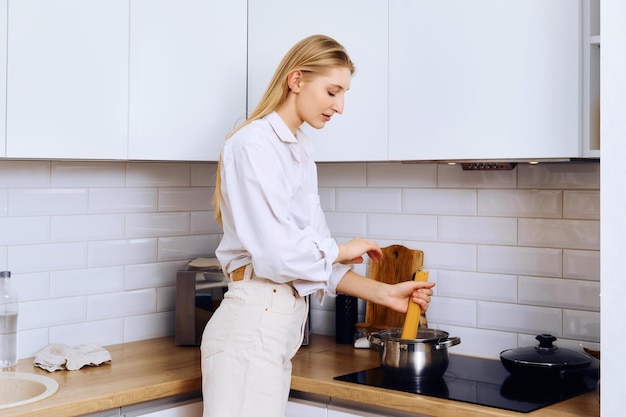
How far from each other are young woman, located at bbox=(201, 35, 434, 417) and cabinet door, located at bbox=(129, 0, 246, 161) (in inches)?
18.1

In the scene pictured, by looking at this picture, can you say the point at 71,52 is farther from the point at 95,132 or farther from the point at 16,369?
the point at 16,369

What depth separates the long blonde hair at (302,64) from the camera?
2.31 metres

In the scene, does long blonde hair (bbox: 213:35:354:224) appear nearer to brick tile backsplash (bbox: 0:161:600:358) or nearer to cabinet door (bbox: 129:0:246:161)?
cabinet door (bbox: 129:0:246:161)

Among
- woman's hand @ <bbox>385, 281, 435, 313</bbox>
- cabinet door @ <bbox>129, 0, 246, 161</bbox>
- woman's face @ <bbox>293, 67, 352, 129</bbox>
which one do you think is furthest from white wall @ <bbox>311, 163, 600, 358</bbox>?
woman's face @ <bbox>293, 67, 352, 129</bbox>

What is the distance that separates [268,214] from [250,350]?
372 millimetres

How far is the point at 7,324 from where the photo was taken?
265 cm

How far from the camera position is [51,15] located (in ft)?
7.91

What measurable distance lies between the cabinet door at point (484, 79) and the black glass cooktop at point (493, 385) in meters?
0.65

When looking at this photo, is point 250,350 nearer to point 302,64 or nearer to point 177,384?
point 177,384

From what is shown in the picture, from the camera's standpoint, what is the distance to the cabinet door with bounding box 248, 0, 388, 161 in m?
2.66

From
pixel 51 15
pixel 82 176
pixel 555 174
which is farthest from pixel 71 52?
pixel 555 174

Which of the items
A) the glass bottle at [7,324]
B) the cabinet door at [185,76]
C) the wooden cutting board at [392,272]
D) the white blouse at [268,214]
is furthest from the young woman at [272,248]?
the glass bottle at [7,324]

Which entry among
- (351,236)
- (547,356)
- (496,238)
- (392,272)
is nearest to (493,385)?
(547,356)
